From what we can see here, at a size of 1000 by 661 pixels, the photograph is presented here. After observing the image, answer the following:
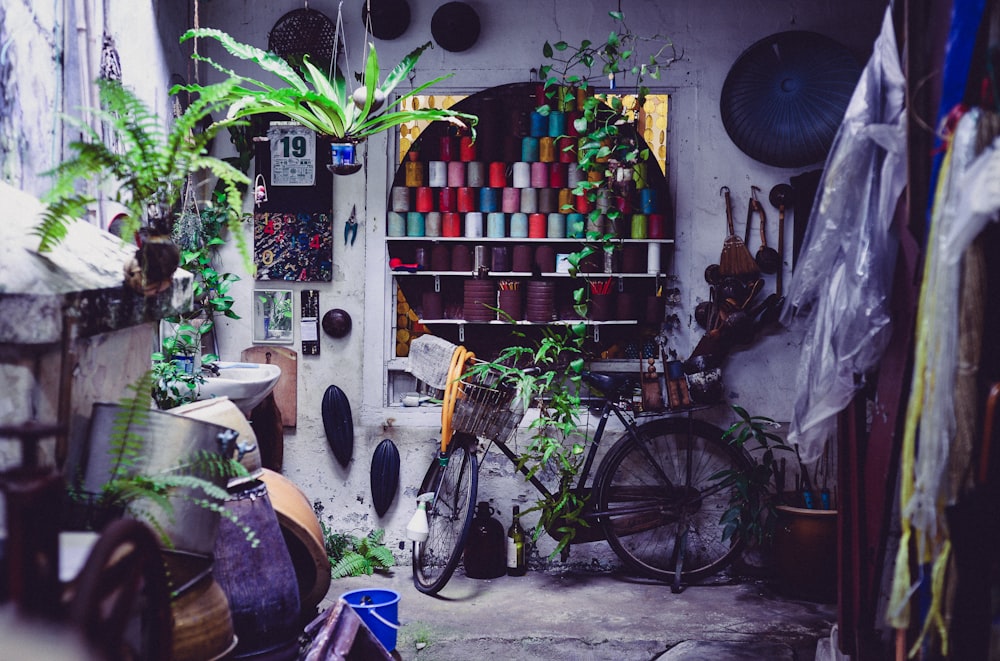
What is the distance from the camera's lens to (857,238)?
8.95 feet

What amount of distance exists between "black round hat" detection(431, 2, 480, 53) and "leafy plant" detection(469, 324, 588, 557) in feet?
5.46

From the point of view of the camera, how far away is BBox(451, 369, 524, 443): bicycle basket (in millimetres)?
4480

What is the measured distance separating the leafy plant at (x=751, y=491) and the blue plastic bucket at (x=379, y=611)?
184 centimetres

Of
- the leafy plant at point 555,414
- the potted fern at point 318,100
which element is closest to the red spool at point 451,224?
the leafy plant at point 555,414

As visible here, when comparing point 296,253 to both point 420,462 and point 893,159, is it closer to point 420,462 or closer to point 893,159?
point 420,462

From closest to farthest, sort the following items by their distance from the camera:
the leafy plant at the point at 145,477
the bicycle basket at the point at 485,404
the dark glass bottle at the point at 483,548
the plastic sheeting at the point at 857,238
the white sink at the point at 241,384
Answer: the leafy plant at the point at 145,477 → the plastic sheeting at the point at 857,238 → the white sink at the point at 241,384 → the bicycle basket at the point at 485,404 → the dark glass bottle at the point at 483,548

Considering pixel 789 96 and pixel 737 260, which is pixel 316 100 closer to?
pixel 737 260

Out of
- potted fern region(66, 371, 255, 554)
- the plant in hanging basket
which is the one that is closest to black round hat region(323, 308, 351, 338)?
the plant in hanging basket

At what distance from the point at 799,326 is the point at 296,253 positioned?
2926 millimetres

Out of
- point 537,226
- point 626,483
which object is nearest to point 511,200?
point 537,226

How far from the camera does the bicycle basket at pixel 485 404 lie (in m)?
4.48

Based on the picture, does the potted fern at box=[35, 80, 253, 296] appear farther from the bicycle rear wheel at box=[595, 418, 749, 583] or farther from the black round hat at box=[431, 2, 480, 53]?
the bicycle rear wheel at box=[595, 418, 749, 583]

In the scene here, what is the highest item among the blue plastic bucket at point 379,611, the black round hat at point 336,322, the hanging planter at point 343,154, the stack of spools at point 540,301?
the hanging planter at point 343,154

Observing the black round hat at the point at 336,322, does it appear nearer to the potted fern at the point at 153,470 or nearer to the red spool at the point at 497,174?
the red spool at the point at 497,174
